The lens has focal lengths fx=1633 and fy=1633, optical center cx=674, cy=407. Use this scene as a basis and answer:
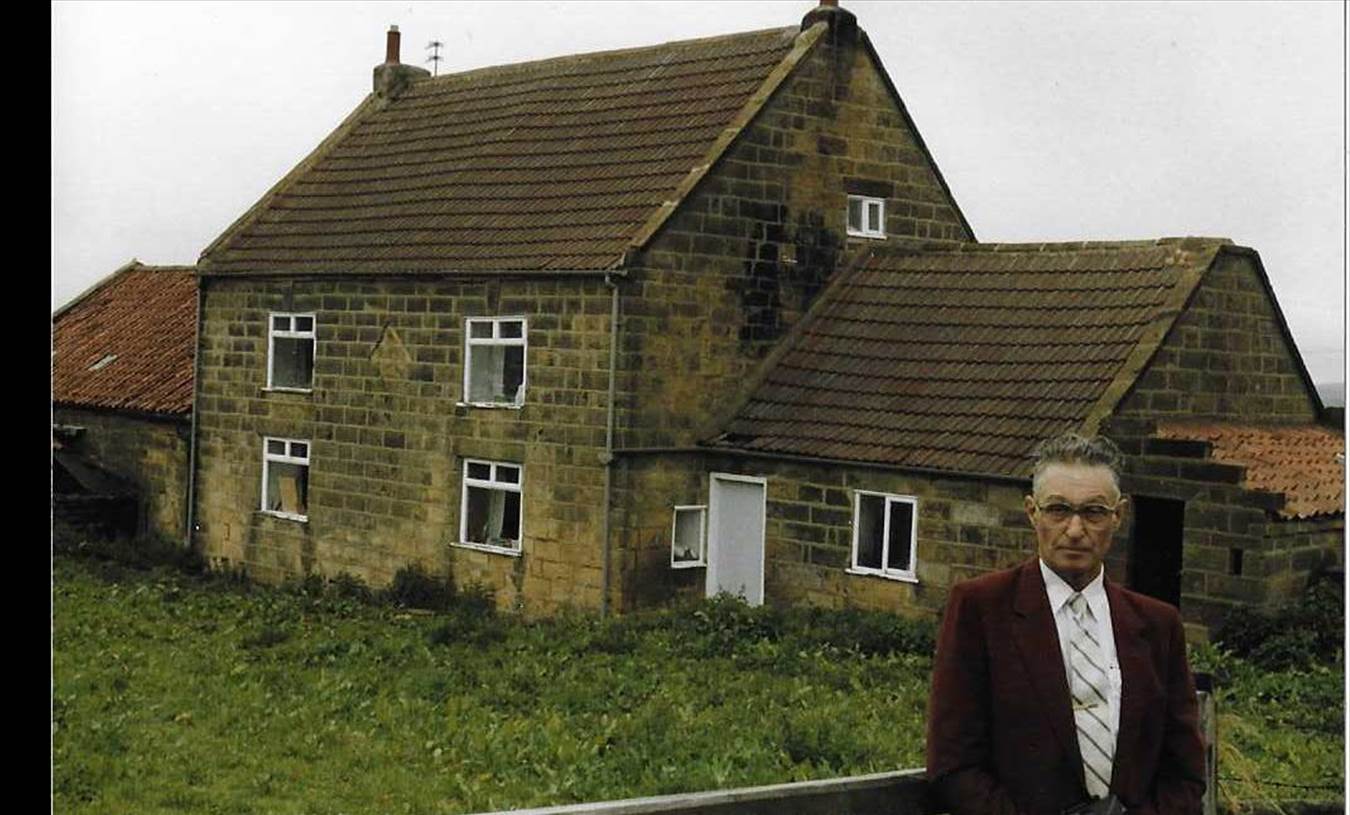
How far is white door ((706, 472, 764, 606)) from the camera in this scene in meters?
13.3

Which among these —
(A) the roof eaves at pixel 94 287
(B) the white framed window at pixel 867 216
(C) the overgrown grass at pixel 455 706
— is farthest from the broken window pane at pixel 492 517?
(A) the roof eaves at pixel 94 287

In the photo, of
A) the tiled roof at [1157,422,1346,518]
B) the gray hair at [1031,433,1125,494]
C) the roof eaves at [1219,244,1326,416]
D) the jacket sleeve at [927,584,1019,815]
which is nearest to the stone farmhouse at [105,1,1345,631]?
the tiled roof at [1157,422,1346,518]

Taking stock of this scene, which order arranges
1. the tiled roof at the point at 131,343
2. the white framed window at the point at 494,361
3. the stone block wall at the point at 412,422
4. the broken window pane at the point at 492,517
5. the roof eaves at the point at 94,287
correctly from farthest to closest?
the white framed window at the point at 494,361
the broken window pane at the point at 492,517
the stone block wall at the point at 412,422
the tiled roof at the point at 131,343
the roof eaves at the point at 94,287

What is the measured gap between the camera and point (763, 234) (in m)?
14.4

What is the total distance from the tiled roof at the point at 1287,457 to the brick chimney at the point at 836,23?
5.31 m

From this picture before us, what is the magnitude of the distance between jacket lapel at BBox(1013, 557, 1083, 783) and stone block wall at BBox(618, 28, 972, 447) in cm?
900

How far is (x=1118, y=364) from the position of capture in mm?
11617

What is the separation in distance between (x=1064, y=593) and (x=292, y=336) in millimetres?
10225

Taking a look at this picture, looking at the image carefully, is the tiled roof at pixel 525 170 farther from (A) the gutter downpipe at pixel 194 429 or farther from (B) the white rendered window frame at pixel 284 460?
→ (B) the white rendered window frame at pixel 284 460

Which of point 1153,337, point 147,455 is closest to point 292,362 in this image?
point 147,455

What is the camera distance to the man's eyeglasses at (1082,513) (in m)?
4.92

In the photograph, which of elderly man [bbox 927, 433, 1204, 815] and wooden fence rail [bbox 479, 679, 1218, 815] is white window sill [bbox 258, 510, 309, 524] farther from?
elderly man [bbox 927, 433, 1204, 815]

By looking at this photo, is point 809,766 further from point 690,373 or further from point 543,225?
point 543,225

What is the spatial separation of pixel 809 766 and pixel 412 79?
19.1 feet
